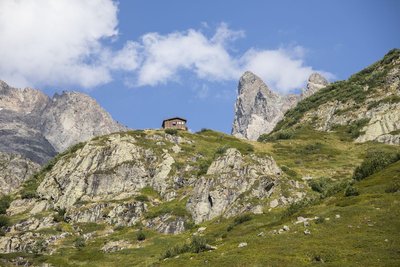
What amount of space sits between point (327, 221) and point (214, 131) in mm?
137162

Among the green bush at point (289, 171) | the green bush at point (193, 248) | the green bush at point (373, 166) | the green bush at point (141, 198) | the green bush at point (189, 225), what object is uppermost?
the green bush at point (289, 171)

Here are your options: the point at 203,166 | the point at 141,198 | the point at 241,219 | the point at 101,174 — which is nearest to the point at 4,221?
the point at 101,174

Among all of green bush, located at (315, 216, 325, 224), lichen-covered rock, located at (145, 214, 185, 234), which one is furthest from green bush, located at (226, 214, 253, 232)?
green bush, located at (315, 216, 325, 224)

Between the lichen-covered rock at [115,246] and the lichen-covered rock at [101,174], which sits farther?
the lichen-covered rock at [101,174]

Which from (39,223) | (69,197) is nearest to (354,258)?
(39,223)

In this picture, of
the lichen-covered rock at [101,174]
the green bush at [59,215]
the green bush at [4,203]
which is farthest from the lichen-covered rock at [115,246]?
the green bush at [4,203]

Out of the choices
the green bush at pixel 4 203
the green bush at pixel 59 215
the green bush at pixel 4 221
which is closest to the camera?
the green bush at pixel 4 221

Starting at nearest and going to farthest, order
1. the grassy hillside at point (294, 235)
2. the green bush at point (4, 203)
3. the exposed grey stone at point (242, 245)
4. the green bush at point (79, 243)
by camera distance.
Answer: the grassy hillside at point (294, 235), the exposed grey stone at point (242, 245), the green bush at point (79, 243), the green bush at point (4, 203)

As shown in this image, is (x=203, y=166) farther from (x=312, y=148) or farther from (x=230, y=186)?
(x=312, y=148)

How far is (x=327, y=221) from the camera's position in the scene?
60.8m

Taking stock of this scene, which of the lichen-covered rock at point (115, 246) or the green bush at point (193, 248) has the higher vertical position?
the lichen-covered rock at point (115, 246)

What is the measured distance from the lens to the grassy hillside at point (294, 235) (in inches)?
Answer: 1956

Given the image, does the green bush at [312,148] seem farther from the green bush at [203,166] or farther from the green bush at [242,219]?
the green bush at [242,219]

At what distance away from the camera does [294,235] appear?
58.9 m
